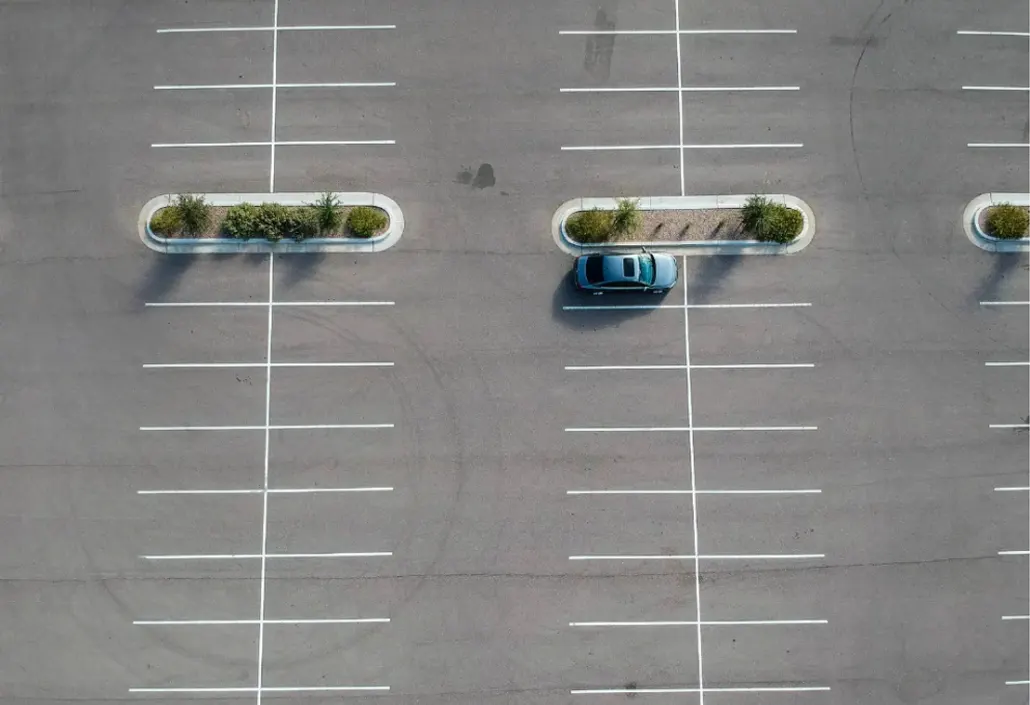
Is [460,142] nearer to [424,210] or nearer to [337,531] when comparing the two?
[424,210]

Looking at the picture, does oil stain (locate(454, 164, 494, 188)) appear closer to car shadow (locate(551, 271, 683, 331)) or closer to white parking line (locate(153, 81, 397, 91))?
white parking line (locate(153, 81, 397, 91))

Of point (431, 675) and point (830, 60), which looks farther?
point (830, 60)

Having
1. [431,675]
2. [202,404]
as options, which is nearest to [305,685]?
[431,675]

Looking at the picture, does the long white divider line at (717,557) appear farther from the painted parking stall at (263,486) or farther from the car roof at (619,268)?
the car roof at (619,268)

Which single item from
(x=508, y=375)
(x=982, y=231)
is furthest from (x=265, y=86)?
(x=982, y=231)

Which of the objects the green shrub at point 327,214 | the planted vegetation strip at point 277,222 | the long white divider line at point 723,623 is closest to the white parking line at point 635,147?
the planted vegetation strip at point 277,222

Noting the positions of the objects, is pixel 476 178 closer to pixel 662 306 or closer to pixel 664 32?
pixel 662 306
